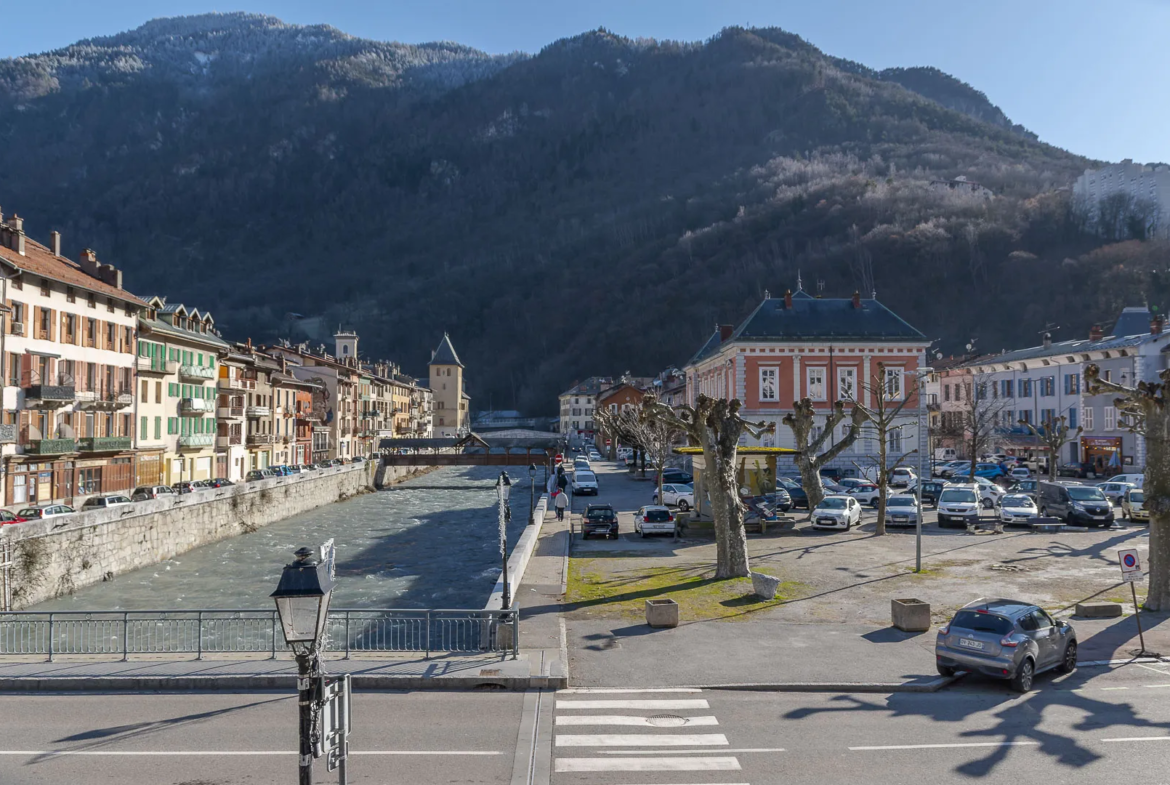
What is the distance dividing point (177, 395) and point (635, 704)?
56.1m

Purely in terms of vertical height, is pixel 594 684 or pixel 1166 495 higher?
pixel 1166 495

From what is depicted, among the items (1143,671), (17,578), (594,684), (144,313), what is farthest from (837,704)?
(144,313)

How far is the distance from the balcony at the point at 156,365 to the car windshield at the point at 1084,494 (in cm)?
5538

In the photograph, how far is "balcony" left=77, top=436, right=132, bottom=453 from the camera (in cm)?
4759

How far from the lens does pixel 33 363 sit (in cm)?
4416

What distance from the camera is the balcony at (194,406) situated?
61625 millimetres

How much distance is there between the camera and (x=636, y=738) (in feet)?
42.5

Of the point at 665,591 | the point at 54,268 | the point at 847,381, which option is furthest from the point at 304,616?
the point at 847,381

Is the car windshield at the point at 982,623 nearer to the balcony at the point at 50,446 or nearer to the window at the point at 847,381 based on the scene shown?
the balcony at the point at 50,446

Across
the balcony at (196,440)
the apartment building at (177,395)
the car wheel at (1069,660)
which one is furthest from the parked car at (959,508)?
the balcony at (196,440)

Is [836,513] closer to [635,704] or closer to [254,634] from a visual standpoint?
[254,634]

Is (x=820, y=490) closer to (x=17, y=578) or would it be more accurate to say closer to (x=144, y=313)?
(x=17, y=578)

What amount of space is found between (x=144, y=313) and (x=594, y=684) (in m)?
51.9

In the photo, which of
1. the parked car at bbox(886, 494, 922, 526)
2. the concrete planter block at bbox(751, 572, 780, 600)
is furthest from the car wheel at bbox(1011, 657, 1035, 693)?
the parked car at bbox(886, 494, 922, 526)
